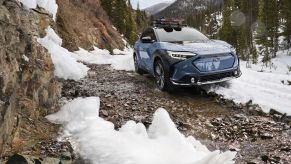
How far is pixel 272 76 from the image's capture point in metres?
11.1

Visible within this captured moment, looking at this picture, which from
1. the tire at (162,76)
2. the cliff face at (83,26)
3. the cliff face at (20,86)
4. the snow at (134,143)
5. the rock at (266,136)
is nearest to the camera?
the snow at (134,143)

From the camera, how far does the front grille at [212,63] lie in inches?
356

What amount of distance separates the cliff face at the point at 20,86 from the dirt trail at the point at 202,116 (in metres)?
1.30

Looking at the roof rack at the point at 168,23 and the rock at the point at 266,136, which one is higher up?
the roof rack at the point at 168,23

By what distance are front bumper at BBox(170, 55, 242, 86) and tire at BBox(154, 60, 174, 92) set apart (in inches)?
7.0

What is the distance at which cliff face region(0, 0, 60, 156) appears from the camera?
550 centimetres

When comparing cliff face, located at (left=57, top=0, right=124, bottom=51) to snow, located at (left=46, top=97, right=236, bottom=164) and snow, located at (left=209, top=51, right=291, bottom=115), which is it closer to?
snow, located at (left=209, top=51, right=291, bottom=115)

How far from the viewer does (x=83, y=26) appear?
111 feet

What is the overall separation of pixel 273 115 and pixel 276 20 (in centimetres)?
4308

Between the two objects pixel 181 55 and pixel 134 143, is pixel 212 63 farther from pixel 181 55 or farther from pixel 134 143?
pixel 134 143

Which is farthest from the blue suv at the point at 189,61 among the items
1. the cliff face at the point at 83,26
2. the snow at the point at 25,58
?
the cliff face at the point at 83,26

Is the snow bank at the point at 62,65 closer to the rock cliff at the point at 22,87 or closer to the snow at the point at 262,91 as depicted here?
the rock cliff at the point at 22,87

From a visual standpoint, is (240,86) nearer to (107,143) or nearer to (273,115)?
(273,115)

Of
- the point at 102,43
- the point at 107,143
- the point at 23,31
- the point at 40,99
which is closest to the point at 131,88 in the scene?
the point at 40,99
